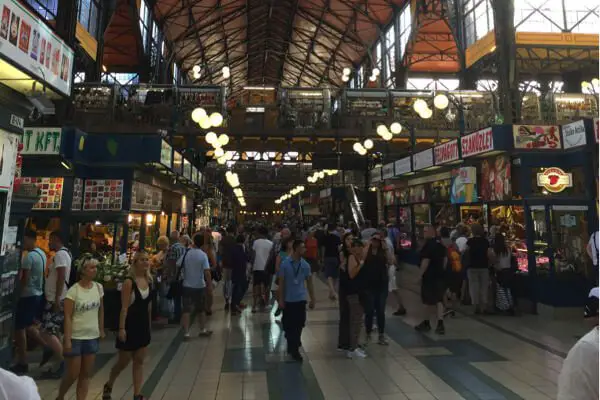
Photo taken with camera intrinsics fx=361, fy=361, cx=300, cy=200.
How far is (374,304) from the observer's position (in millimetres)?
5703

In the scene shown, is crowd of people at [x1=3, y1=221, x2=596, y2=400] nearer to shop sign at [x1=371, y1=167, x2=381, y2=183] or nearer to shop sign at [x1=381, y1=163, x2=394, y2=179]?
shop sign at [x1=381, y1=163, x2=394, y2=179]

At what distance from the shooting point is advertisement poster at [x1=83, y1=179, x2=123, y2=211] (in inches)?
330

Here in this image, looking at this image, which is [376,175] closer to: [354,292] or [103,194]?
[103,194]

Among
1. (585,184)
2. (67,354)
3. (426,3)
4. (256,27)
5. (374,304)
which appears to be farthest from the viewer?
(256,27)

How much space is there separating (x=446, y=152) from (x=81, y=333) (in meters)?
9.96

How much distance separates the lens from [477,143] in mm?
9055

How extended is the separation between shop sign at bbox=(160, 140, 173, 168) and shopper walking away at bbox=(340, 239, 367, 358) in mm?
5839

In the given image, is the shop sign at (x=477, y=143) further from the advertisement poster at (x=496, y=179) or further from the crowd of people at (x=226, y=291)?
the crowd of people at (x=226, y=291)

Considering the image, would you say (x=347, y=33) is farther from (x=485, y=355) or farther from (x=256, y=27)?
(x=485, y=355)

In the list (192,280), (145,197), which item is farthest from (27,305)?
(145,197)

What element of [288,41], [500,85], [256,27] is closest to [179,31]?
[256,27]

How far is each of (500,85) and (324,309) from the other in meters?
8.53

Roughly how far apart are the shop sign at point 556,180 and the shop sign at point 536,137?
0.53 meters

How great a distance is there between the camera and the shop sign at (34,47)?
3420mm
